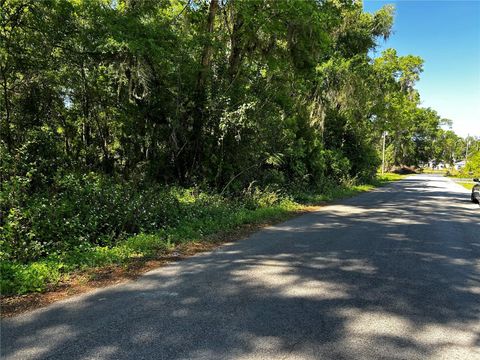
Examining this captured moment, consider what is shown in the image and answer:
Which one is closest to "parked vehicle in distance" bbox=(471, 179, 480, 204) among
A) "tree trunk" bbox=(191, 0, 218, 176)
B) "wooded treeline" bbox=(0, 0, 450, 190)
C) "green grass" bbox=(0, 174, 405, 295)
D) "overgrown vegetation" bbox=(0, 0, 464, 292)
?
"overgrown vegetation" bbox=(0, 0, 464, 292)

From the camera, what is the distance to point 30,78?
10.3m

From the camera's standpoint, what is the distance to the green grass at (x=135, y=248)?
16.8 ft

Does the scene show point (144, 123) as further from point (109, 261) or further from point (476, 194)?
point (476, 194)

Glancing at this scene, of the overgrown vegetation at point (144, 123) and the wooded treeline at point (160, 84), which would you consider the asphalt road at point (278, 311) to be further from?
the wooded treeline at point (160, 84)

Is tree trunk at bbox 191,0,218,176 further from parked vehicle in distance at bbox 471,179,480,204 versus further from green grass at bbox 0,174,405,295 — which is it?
parked vehicle in distance at bbox 471,179,480,204

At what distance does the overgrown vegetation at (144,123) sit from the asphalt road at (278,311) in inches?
53.6

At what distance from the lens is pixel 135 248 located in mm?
6781

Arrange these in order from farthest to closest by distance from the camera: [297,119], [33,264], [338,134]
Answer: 1. [338,134]
2. [297,119]
3. [33,264]

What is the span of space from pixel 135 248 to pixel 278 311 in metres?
3.41

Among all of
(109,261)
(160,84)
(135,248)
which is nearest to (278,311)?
(109,261)

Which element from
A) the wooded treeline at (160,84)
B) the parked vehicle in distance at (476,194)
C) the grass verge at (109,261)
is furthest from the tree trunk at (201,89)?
the parked vehicle in distance at (476,194)

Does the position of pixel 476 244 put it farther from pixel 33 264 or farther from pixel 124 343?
pixel 33 264

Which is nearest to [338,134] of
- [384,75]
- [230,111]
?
[384,75]

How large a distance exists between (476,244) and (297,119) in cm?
1022
